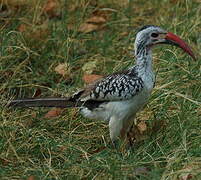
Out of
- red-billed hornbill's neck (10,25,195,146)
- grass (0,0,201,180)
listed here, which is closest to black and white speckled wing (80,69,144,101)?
red-billed hornbill's neck (10,25,195,146)

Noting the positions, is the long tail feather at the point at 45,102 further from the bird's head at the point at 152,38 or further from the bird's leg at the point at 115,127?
the bird's head at the point at 152,38

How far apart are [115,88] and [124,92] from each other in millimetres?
75

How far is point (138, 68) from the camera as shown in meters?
4.22

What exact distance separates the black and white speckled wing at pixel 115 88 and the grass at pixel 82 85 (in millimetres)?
288

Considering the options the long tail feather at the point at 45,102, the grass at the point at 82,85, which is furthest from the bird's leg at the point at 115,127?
the long tail feather at the point at 45,102

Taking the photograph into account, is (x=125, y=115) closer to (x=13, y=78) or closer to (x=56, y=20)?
(x=13, y=78)

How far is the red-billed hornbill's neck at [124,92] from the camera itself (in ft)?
13.6

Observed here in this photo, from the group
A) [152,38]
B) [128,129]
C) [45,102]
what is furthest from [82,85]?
[152,38]

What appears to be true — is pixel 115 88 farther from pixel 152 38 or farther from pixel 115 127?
pixel 152 38

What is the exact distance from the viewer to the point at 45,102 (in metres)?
4.39

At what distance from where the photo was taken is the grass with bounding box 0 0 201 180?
3.86m

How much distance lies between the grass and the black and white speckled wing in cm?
29

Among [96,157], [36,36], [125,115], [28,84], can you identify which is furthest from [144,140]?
[36,36]

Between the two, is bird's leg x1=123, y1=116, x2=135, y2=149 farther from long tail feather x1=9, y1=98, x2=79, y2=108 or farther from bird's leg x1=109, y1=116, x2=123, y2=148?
long tail feather x1=9, y1=98, x2=79, y2=108
